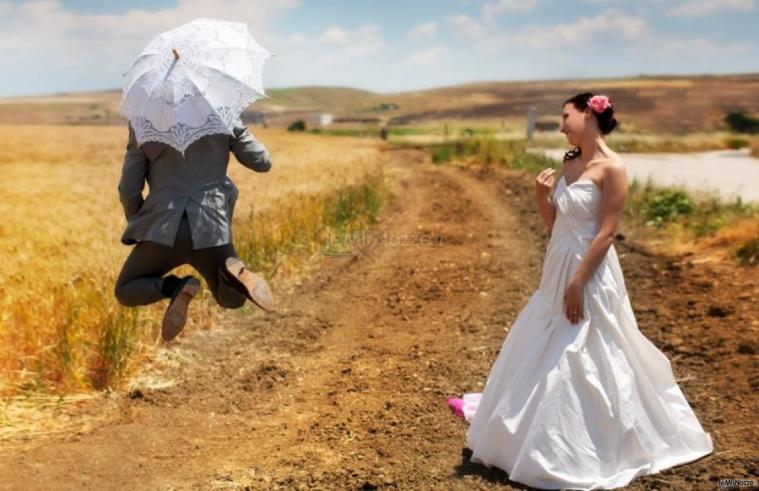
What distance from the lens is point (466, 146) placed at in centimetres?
3075

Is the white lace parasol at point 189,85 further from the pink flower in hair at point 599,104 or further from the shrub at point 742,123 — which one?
the shrub at point 742,123

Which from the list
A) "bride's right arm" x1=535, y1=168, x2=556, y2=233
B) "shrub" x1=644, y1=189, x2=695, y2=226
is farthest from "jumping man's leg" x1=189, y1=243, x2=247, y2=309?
"shrub" x1=644, y1=189, x2=695, y2=226

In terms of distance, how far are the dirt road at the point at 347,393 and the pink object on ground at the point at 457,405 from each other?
93 millimetres

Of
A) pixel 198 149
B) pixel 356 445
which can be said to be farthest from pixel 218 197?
pixel 356 445

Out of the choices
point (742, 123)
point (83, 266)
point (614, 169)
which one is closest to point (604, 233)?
point (614, 169)

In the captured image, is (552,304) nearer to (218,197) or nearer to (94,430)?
(218,197)

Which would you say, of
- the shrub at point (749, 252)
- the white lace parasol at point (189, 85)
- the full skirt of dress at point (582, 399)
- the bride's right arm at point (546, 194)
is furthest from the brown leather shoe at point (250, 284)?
the shrub at point (749, 252)

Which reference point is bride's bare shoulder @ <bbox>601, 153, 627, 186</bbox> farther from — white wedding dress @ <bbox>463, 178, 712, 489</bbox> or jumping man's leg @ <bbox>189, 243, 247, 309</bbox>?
jumping man's leg @ <bbox>189, 243, 247, 309</bbox>

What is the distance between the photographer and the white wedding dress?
491cm

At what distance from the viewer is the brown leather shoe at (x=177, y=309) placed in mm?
5234

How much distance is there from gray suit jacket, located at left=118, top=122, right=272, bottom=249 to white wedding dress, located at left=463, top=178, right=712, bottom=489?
73.8 inches

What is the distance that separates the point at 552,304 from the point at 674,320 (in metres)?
4.03

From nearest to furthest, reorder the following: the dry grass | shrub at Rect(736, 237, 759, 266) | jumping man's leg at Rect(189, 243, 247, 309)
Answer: jumping man's leg at Rect(189, 243, 247, 309)
the dry grass
shrub at Rect(736, 237, 759, 266)

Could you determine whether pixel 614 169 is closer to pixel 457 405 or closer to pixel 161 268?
pixel 457 405
